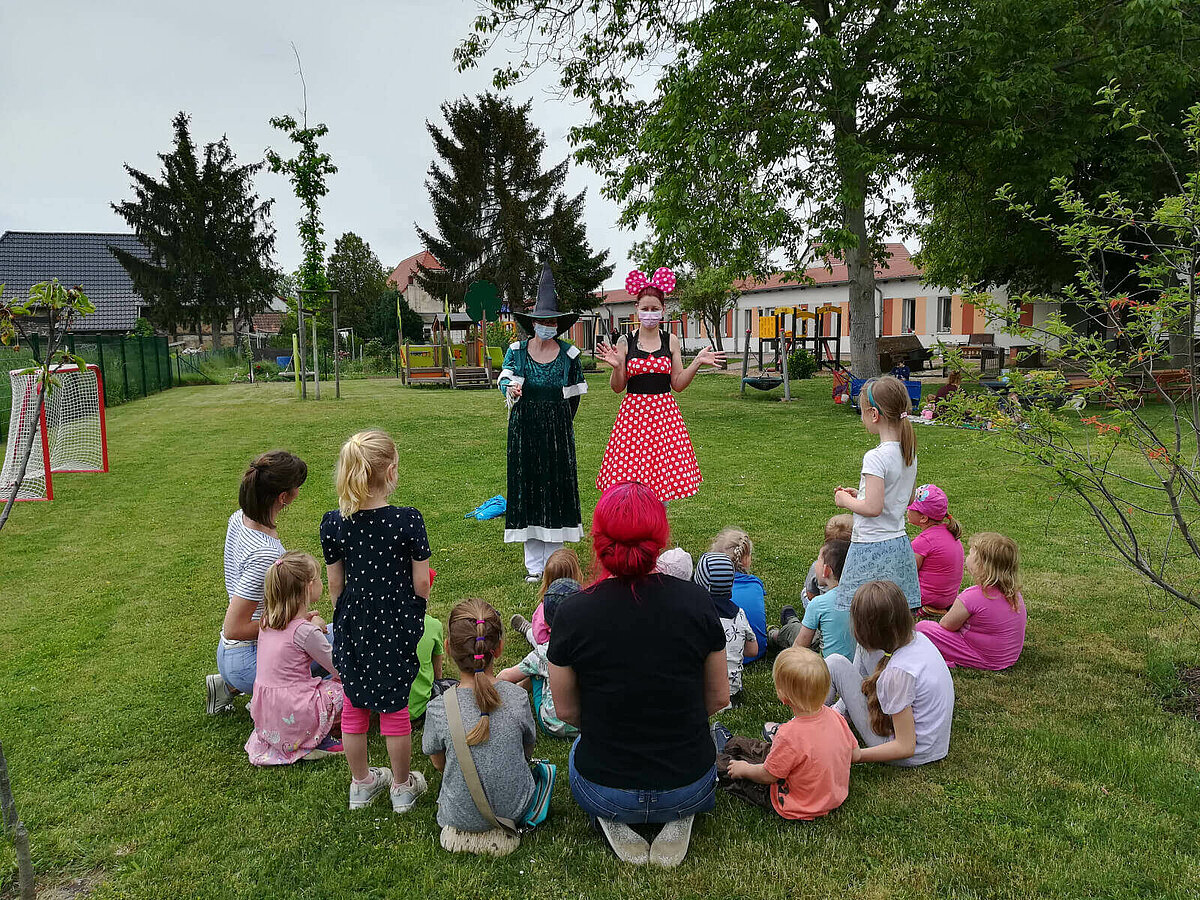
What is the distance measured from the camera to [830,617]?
3.70 meters

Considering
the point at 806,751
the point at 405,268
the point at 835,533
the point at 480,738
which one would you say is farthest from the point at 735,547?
the point at 405,268

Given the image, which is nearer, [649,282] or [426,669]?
[426,669]

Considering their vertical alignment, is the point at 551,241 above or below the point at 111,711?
above

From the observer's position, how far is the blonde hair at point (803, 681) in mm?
2723

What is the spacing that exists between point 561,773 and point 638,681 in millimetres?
992

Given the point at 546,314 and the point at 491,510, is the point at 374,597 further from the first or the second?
the point at 491,510

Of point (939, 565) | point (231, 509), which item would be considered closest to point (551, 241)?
point (231, 509)

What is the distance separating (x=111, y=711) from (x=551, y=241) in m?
38.2

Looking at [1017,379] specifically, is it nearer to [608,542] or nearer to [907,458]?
[907,458]

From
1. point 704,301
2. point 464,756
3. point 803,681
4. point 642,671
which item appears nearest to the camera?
point 642,671

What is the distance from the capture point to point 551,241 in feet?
131

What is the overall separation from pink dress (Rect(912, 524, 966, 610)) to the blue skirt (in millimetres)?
738

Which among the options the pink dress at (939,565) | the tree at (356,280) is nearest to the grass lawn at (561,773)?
the pink dress at (939,565)

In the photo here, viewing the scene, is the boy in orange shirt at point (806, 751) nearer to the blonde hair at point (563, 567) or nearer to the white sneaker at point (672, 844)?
the white sneaker at point (672, 844)
